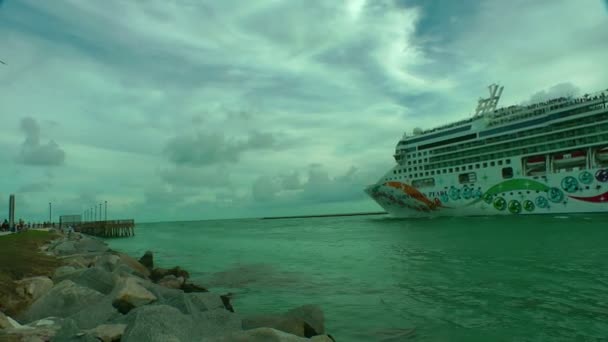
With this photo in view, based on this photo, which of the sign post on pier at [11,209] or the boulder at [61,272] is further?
the sign post on pier at [11,209]

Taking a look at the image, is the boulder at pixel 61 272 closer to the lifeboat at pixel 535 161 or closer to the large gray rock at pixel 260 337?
the large gray rock at pixel 260 337

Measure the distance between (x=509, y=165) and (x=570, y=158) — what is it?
22.0 ft

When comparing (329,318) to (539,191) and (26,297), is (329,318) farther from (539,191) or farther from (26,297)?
(539,191)

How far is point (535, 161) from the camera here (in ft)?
167

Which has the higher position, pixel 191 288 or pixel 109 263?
pixel 109 263

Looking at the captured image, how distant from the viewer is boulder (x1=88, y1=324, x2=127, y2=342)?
6.01 m

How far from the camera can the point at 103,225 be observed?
78500 mm

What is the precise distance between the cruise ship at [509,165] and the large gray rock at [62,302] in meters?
51.8

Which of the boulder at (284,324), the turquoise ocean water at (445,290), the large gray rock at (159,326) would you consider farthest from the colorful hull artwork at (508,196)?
the large gray rock at (159,326)

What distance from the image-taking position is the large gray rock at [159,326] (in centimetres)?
577

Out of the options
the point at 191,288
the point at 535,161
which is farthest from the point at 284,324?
the point at 535,161

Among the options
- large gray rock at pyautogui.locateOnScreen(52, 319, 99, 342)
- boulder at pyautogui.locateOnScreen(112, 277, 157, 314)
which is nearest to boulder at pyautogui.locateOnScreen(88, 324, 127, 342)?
large gray rock at pyautogui.locateOnScreen(52, 319, 99, 342)

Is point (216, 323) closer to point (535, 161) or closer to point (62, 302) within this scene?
point (62, 302)

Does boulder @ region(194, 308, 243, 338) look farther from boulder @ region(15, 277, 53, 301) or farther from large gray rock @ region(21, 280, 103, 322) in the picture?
boulder @ region(15, 277, 53, 301)
